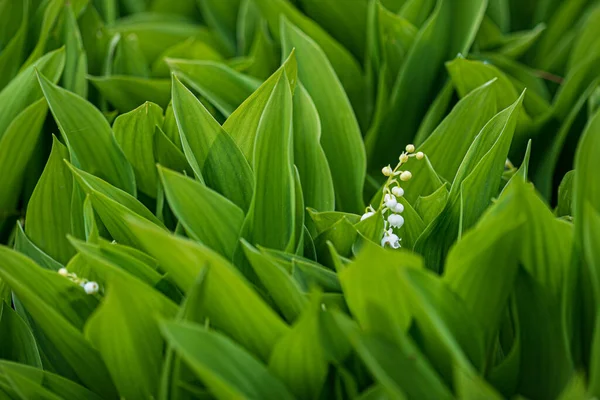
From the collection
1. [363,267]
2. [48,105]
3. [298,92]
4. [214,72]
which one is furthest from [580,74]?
[48,105]

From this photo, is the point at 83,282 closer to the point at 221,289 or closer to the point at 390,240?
the point at 221,289

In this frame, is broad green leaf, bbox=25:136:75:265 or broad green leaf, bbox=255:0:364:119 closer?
broad green leaf, bbox=25:136:75:265

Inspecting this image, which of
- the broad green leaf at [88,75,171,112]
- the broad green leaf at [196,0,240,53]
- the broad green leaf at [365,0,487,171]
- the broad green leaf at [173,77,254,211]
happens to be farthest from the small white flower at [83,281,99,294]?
the broad green leaf at [196,0,240,53]

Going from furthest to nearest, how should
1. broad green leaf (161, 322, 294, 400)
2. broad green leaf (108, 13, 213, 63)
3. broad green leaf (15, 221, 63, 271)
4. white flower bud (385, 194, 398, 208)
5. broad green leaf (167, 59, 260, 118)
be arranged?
broad green leaf (108, 13, 213, 63) < broad green leaf (167, 59, 260, 118) < broad green leaf (15, 221, 63, 271) < white flower bud (385, 194, 398, 208) < broad green leaf (161, 322, 294, 400)

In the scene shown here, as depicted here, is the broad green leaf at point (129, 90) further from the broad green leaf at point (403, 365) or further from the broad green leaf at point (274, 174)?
the broad green leaf at point (403, 365)

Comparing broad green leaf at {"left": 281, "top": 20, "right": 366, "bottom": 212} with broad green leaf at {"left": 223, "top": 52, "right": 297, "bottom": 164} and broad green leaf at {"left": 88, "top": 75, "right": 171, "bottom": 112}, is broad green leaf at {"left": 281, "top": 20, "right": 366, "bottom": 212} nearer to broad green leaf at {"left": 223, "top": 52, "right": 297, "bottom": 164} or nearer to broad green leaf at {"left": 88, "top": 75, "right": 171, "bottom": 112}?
broad green leaf at {"left": 223, "top": 52, "right": 297, "bottom": 164}
